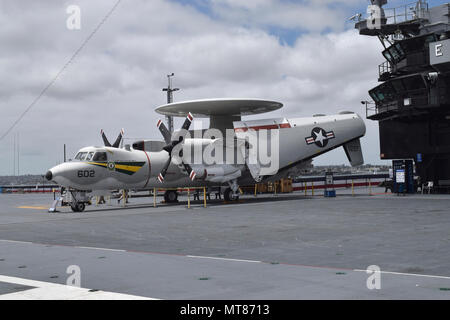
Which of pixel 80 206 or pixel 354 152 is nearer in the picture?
pixel 80 206

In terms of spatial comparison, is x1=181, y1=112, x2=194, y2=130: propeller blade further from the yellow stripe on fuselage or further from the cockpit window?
the cockpit window

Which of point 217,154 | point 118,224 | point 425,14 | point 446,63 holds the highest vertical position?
point 425,14

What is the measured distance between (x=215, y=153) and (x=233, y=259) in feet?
78.3

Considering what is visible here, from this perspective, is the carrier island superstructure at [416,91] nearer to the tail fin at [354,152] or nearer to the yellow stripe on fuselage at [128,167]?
the tail fin at [354,152]

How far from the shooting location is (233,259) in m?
11.5

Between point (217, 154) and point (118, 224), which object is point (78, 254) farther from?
point (217, 154)

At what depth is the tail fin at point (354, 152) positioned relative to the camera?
4050 centimetres

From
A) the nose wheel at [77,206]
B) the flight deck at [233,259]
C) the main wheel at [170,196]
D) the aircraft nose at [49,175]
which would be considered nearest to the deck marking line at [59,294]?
the flight deck at [233,259]

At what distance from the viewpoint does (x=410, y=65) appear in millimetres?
42188

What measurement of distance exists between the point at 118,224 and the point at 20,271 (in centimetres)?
1131

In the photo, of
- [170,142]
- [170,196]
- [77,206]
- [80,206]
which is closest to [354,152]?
[170,196]

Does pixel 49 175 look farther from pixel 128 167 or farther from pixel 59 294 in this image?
pixel 59 294

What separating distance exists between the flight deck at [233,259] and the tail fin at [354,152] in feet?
66.0
